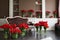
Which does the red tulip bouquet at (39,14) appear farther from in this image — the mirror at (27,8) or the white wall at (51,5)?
the white wall at (51,5)

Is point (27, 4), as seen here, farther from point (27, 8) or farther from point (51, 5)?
point (51, 5)

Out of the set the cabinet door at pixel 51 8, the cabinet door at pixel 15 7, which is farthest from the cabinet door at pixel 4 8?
the cabinet door at pixel 51 8

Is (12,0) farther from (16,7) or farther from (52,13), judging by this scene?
(52,13)


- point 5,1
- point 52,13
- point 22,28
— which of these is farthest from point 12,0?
point 22,28

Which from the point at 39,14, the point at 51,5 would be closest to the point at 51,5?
the point at 51,5

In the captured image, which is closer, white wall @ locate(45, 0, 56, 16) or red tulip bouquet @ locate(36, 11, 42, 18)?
red tulip bouquet @ locate(36, 11, 42, 18)

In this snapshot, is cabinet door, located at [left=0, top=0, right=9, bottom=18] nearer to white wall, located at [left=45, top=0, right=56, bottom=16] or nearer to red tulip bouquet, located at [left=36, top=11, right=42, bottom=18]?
red tulip bouquet, located at [left=36, top=11, right=42, bottom=18]

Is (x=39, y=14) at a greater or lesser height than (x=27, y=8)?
lesser

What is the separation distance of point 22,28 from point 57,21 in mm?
5674

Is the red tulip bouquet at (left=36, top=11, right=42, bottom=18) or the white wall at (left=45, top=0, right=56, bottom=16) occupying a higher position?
the white wall at (left=45, top=0, right=56, bottom=16)

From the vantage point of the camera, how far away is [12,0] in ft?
28.3

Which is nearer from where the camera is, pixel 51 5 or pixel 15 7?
pixel 15 7

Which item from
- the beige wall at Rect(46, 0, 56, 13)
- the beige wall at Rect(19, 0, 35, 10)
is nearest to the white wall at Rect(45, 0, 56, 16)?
the beige wall at Rect(46, 0, 56, 13)

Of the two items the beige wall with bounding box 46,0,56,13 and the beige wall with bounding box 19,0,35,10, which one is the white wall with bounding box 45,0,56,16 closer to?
the beige wall with bounding box 46,0,56,13
